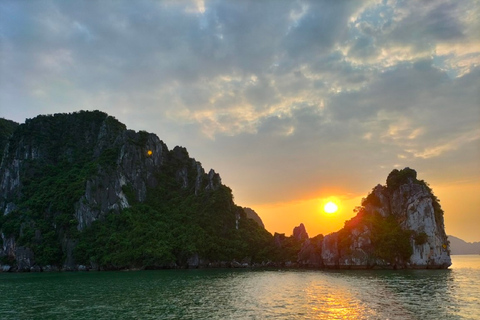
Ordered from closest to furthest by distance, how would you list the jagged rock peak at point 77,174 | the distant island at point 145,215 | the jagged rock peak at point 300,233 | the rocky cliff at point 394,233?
the rocky cliff at point 394,233, the distant island at point 145,215, the jagged rock peak at point 77,174, the jagged rock peak at point 300,233

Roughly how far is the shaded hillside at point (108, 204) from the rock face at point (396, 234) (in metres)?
36.1

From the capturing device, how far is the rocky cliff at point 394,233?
95125 mm

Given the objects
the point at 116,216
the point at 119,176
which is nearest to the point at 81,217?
the point at 116,216

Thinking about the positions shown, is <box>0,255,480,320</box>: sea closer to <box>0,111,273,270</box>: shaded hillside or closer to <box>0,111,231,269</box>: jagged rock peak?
<box>0,111,273,270</box>: shaded hillside

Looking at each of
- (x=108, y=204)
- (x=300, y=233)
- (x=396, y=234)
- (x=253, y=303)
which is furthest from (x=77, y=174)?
(x=253, y=303)

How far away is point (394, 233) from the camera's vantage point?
9725cm

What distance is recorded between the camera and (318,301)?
40.7 meters

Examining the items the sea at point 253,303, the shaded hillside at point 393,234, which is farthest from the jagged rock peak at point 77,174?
the sea at point 253,303

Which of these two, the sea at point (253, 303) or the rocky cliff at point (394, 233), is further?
the rocky cliff at point (394, 233)

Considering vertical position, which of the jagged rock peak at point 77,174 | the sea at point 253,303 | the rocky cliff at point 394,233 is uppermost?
the jagged rock peak at point 77,174

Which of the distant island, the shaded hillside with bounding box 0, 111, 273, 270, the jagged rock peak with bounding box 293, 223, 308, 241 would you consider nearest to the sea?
the distant island

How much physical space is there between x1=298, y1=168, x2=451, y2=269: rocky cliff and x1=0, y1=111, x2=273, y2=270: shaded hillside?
3642cm

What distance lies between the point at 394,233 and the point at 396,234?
595mm

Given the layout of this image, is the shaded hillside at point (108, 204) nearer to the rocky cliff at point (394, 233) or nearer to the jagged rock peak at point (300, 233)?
the jagged rock peak at point (300, 233)
